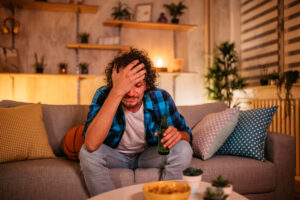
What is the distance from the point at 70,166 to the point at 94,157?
0.36 meters

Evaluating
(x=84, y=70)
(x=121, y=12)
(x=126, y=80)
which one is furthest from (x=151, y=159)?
(x=121, y=12)

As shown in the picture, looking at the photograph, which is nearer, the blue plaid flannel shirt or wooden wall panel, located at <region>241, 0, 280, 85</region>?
the blue plaid flannel shirt

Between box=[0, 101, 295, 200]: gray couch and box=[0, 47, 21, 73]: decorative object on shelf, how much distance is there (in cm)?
175

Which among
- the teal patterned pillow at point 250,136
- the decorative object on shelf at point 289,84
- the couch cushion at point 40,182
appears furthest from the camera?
the decorative object on shelf at point 289,84

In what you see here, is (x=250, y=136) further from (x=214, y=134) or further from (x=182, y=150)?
(x=182, y=150)

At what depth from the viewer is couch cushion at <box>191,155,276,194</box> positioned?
5.28ft

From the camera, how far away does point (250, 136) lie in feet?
5.66

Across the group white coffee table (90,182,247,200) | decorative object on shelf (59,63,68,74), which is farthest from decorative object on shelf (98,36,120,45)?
white coffee table (90,182,247,200)

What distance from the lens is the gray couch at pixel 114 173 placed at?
147 centimetres

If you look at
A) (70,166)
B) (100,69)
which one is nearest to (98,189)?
(70,166)

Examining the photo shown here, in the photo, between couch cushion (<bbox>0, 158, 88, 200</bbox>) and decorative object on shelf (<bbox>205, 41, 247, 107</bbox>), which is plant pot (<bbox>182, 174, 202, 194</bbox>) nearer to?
couch cushion (<bbox>0, 158, 88, 200</bbox>)

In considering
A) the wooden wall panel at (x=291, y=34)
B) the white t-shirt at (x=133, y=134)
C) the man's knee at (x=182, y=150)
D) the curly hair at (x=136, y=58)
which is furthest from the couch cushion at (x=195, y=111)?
the wooden wall panel at (x=291, y=34)

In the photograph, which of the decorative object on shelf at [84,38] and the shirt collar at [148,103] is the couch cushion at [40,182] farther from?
the decorative object on shelf at [84,38]

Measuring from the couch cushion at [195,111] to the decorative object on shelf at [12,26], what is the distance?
9.02ft
